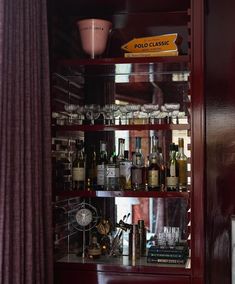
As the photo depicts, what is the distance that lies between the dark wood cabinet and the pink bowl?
0.19 feet

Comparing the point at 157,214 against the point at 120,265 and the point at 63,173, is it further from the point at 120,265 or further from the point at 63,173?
the point at 63,173

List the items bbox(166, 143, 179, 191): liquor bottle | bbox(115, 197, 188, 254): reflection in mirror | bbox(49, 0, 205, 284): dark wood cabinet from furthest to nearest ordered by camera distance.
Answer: bbox(115, 197, 188, 254): reflection in mirror → bbox(166, 143, 179, 191): liquor bottle → bbox(49, 0, 205, 284): dark wood cabinet

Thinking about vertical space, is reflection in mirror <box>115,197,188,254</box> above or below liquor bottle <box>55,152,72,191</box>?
below

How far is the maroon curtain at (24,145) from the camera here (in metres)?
2.06

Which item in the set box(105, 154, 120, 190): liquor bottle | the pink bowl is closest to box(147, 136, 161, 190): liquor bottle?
box(105, 154, 120, 190): liquor bottle

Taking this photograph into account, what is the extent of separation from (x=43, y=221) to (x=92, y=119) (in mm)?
600

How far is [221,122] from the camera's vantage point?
2721 mm

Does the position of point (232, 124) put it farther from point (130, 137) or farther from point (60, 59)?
point (60, 59)

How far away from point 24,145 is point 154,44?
33.3 inches

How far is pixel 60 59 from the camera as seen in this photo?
2.61m

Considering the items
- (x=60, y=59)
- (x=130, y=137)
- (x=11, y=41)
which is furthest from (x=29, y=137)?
(x=130, y=137)

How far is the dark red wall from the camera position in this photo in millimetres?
2670

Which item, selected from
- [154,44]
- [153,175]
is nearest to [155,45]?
[154,44]

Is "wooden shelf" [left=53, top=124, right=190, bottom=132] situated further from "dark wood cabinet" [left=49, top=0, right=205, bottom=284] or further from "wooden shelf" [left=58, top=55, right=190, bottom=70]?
"wooden shelf" [left=58, top=55, right=190, bottom=70]
